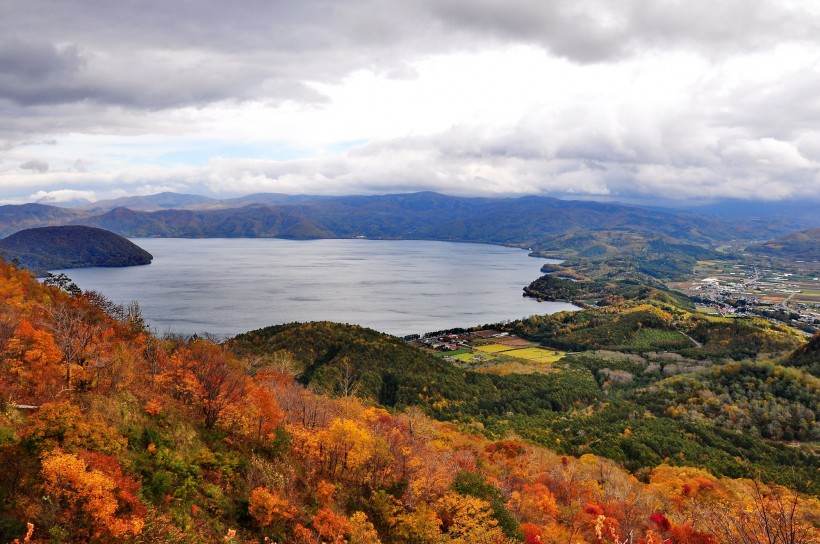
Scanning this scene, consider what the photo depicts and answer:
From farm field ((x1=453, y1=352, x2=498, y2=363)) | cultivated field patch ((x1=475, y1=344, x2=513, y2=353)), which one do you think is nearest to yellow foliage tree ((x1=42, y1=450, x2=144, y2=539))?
farm field ((x1=453, y1=352, x2=498, y2=363))

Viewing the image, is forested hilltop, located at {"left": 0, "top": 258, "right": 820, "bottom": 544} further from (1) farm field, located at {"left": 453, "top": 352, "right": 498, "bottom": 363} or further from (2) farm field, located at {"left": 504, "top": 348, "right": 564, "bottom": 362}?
(2) farm field, located at {"left": 504, "top": 348, "right": 564, "bottom": 362}

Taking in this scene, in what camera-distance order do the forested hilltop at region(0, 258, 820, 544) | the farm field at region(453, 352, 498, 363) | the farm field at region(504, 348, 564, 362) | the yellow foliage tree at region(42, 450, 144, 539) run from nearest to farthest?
the yellow foliage tree at region(42, 450, 144, 539) < the forested hilltop at region(0, 258, 820, 544) < the farm field at region(453, 352, 498, 363) < the farm field at region(504, 348, 564, 362)

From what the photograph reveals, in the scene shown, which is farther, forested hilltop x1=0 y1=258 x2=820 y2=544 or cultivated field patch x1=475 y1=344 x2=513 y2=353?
cultivated field patch x1=475 y1=344 x2=513 y2=353

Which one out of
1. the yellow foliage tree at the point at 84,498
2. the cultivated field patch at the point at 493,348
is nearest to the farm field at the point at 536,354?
the cultivated field patch at the point at 493,348

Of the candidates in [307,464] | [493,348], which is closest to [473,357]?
[493,348]

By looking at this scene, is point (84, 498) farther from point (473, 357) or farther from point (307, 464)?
point (473, 357)

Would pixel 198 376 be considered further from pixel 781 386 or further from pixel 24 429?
pixel 781 386

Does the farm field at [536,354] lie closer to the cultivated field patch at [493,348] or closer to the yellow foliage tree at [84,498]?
the cultivated field patch at [493,348]

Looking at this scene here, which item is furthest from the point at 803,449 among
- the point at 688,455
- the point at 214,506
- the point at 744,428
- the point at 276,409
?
the point at 214,506
